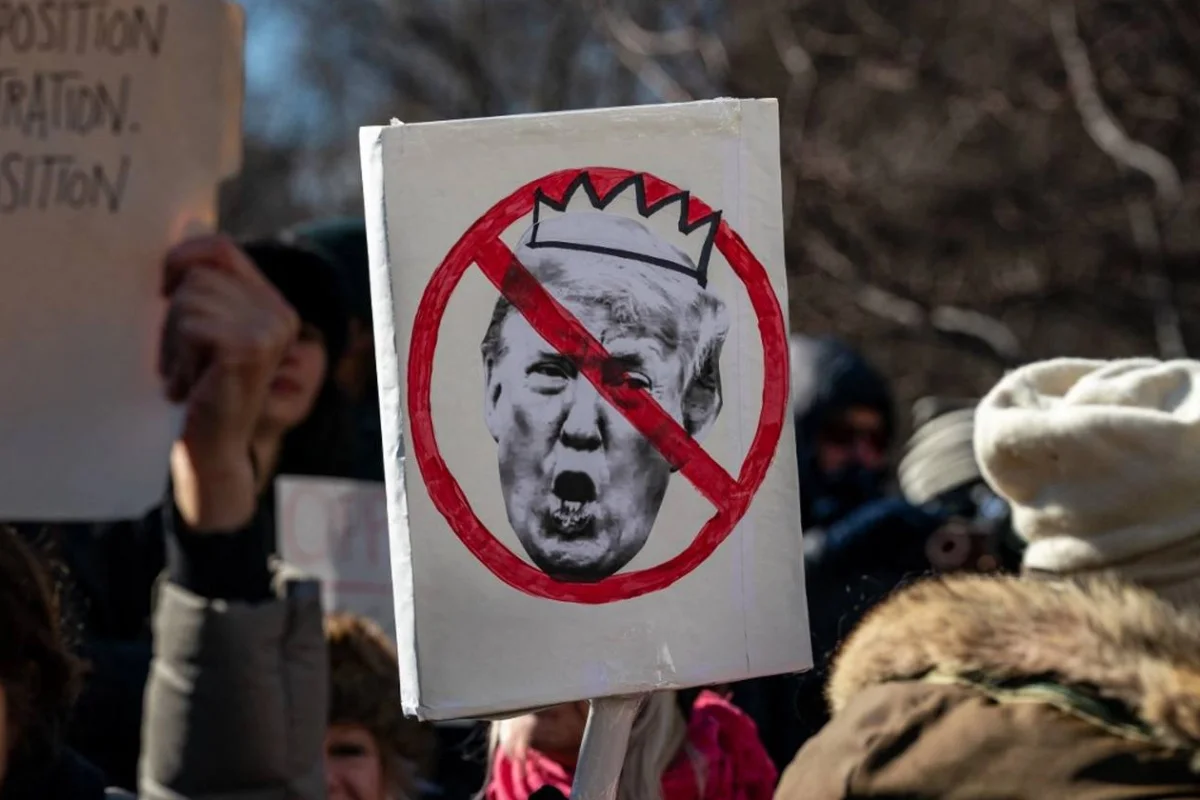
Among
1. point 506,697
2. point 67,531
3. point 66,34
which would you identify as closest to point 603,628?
point 506,697

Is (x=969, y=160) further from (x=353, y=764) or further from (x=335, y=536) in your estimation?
(x=353, y=764)

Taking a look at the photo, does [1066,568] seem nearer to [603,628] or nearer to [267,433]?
[603,628]

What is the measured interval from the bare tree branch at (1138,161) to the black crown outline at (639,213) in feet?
17.0

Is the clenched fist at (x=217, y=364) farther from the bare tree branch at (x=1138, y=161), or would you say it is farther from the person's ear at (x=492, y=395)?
the bare tree branch at (x=1138, y=161)

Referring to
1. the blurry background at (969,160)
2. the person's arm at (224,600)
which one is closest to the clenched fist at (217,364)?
the person's arm at (224,600)

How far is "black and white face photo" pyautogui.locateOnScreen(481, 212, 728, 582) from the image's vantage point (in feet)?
5.63

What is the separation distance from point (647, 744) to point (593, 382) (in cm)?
72

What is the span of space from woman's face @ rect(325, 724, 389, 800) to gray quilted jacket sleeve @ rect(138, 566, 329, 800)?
0.32 metres

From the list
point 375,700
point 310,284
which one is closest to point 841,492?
point 310,284

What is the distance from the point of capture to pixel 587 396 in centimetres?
172

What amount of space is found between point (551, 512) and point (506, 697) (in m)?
0.17

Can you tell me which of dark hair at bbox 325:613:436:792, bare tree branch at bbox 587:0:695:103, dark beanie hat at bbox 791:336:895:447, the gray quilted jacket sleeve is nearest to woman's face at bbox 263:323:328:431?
dark hair at bbox 325:613:436:792

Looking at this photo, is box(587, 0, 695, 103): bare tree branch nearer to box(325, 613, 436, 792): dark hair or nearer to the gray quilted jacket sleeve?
box(325, 613, 436, 792): dark hair

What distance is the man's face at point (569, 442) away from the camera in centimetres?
171
